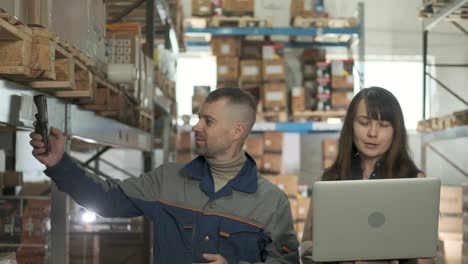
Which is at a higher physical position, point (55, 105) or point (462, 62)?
point (462, 62)

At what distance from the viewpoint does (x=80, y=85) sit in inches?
115

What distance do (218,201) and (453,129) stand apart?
5328mm

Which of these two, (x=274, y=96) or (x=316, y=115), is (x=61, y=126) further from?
(x=316, y=115)

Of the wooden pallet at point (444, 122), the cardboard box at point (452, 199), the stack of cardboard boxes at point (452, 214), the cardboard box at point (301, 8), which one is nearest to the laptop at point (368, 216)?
the wooden pallet at point (444, 122)

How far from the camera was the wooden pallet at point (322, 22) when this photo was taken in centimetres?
940

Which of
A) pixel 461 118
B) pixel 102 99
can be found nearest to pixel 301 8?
pixel 461 118

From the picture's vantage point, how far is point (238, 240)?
102 inches

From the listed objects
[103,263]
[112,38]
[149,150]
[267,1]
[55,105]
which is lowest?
[103,263]

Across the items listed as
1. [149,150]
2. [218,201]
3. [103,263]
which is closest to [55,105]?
[218,201]

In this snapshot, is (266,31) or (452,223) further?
(266,31)

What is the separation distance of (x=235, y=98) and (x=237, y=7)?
272 inches

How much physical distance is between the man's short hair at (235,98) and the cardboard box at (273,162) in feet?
20.7

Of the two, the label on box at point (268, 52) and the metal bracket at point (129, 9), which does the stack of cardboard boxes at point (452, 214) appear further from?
the metal bracket at point (129, 9)

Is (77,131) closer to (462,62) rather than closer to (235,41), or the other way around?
(235,41)
